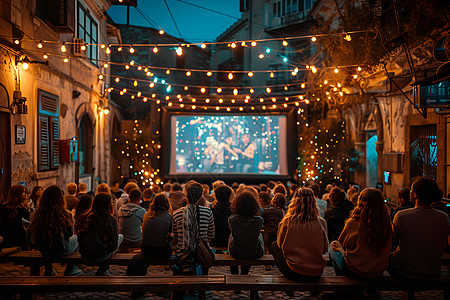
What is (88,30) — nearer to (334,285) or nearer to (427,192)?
(334,285)

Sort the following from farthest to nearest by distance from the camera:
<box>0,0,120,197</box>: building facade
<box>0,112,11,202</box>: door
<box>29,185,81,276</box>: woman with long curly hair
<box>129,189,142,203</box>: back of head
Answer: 1. <box>0,0,120,197</box>: building facade
2. <box>0,112,11,202</box>: door
3. <box>129,189,142,203</box>: back of head
4. <box>29,185,81,276</box>: woman with long curly hair

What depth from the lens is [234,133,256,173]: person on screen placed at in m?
16.9

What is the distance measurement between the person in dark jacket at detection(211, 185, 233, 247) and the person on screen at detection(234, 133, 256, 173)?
11.3 metres

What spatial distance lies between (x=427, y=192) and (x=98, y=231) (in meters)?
3.45

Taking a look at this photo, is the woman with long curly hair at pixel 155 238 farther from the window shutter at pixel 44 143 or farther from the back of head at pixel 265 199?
the window shutter at pixel 44 143

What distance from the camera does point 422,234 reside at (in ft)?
12.3

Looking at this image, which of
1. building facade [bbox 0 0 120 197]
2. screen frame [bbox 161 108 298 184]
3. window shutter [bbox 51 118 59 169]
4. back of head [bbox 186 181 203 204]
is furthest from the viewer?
screen frame [bbox 161 108 298 184]

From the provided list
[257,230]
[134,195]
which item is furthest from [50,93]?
[257,230]

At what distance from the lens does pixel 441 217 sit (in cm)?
375

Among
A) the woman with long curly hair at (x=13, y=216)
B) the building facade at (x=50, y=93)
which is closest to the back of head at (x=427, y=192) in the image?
the woman with long curly hair at (x=13, y=216)

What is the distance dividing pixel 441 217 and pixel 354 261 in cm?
90

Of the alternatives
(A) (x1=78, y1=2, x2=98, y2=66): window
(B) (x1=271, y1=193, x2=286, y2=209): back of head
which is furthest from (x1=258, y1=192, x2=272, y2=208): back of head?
(A) (x1=78, y1=2, x2=98, y2=66): window

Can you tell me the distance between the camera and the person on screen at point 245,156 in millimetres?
16875

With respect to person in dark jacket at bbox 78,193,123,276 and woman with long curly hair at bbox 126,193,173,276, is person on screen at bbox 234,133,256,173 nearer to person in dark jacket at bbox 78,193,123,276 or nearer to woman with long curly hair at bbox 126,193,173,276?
woman with long curly hair at bbox 126,193,173,276
